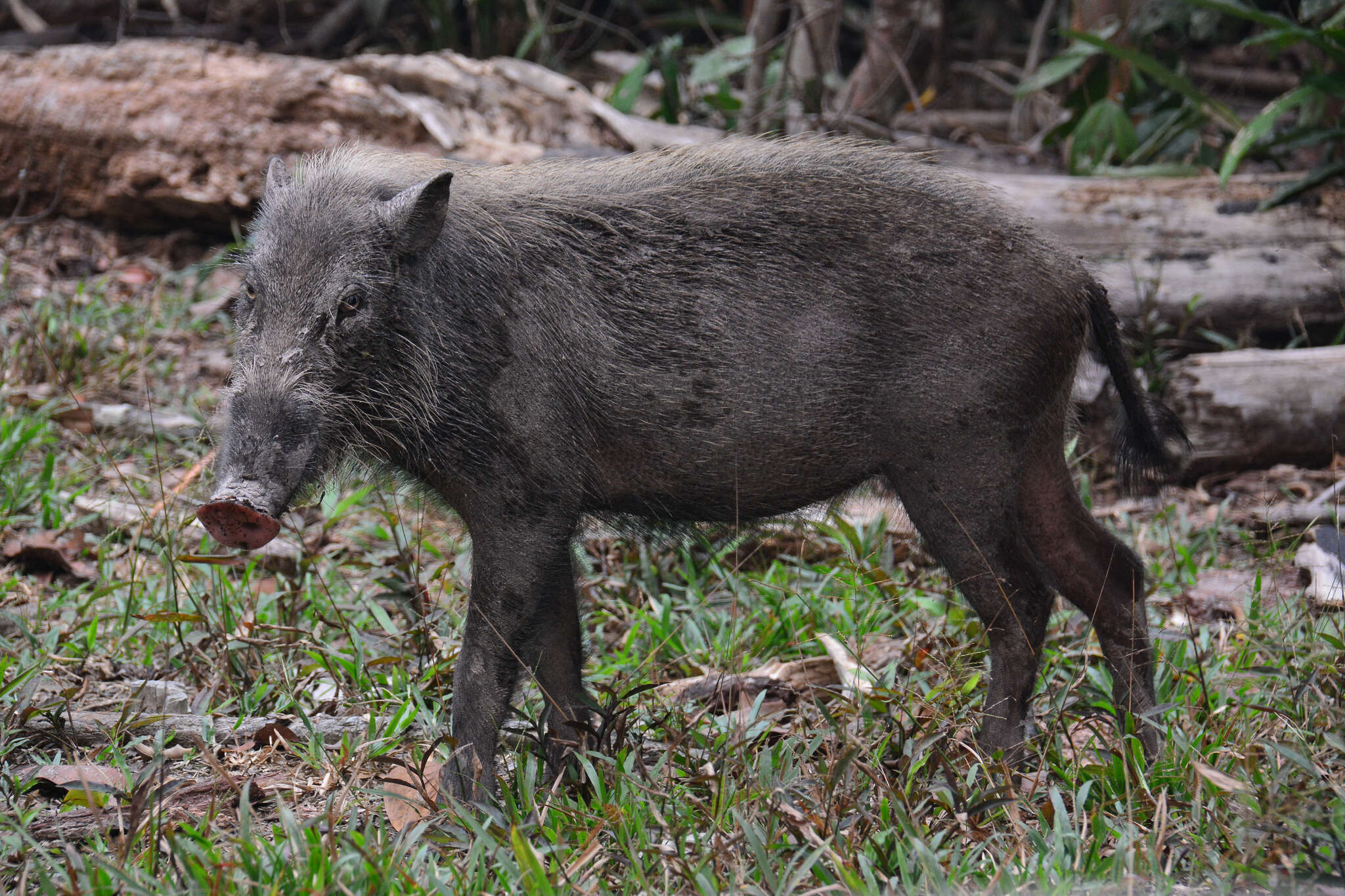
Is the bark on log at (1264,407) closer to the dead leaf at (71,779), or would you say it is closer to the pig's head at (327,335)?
the pig's head at (327,335)

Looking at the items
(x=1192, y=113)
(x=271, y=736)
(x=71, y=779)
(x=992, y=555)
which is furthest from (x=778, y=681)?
(x=1192, y=113)

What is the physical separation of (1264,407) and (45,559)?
16.9 feet

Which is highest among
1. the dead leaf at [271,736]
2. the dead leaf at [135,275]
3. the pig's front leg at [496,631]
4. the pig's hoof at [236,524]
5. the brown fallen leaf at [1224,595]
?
the pig's hoof at [236,524]

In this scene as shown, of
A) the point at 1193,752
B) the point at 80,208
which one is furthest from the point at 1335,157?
the point at 80,208

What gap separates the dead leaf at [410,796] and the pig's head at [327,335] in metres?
0.74

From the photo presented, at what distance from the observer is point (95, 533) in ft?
15.7

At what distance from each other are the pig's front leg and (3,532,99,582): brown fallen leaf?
82.3 inches

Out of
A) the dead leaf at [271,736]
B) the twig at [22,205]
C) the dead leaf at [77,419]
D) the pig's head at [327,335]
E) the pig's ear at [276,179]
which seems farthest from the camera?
the twig at [22,205]

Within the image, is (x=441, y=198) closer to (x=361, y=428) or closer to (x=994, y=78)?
(x=361, y=428)

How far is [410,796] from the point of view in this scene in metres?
3.13

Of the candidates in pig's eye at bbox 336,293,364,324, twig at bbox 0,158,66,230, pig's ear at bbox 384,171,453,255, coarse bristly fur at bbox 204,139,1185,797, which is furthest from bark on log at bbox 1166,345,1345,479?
twig at bbox 0,158,66,230

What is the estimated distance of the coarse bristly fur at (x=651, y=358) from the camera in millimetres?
3066

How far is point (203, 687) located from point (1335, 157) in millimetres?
6351

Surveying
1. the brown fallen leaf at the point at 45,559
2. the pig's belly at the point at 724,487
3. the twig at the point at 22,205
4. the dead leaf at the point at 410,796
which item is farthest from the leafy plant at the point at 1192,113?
the twig at the point at 22,205
